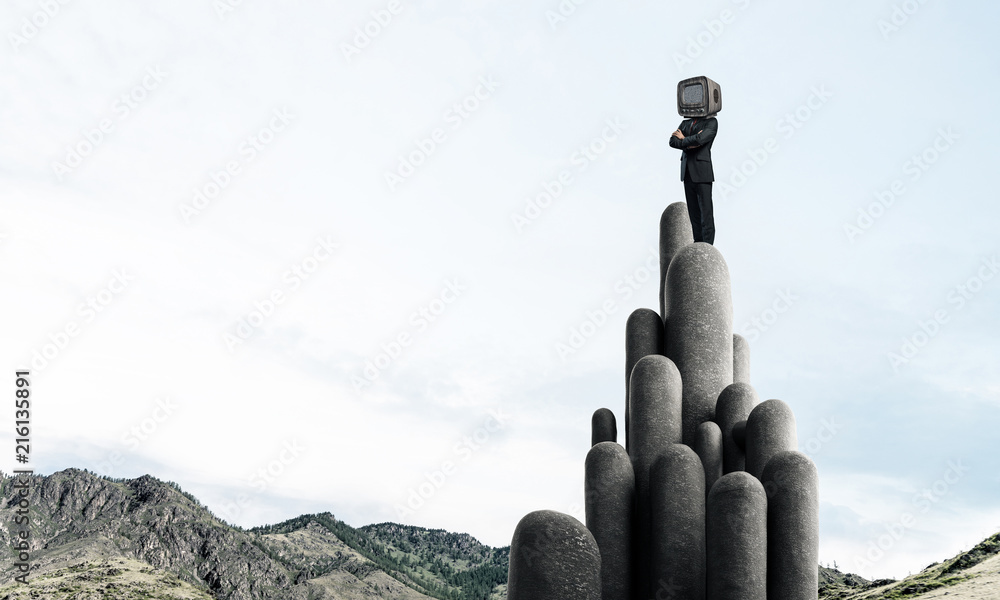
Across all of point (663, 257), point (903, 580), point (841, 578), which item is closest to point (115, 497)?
point (841, 578)

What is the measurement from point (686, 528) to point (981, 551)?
58891 mm

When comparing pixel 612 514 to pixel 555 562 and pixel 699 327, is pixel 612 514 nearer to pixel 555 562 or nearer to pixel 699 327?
pixel 555 562

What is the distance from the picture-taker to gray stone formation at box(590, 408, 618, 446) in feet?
53.1

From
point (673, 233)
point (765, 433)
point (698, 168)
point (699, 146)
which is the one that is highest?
point (699, 146)

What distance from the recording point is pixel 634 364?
53.1 feet

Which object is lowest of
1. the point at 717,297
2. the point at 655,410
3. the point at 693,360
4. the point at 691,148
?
the point at 655,410

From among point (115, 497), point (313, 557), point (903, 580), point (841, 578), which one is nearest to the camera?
point (903, 580)

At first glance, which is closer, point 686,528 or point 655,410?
point 686,528

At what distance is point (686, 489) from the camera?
12.9 m

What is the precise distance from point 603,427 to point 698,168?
5571mm

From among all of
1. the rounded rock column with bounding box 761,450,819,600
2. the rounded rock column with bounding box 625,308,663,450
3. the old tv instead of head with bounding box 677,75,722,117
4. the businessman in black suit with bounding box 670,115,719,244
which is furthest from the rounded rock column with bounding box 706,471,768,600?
the old tv instead of head with bounding box 677,75,722,117

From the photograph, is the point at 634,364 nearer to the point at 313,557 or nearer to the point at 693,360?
the point at 693,360

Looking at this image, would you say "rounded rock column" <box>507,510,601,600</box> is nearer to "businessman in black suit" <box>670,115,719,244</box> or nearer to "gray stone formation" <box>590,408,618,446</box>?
"gray stone formation" <box>590,408,618,446</box>

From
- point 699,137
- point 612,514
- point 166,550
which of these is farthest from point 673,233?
point 166,550
